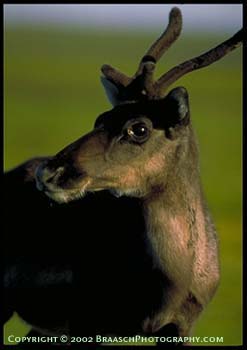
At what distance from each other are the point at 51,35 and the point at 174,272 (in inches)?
4713

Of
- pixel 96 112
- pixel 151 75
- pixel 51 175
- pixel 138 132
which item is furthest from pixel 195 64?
pixel 96 112

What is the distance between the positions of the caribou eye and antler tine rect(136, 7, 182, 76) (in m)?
1.13

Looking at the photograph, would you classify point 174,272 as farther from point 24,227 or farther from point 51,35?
point 51,35

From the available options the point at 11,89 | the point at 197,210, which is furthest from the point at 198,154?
the point at 11,89

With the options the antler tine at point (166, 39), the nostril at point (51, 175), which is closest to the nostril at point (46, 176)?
the nostril at point (51, 175)

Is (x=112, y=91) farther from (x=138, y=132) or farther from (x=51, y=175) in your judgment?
(x=51, y=175)

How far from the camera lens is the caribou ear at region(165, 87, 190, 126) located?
38.8ft

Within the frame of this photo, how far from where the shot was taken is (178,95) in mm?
11820

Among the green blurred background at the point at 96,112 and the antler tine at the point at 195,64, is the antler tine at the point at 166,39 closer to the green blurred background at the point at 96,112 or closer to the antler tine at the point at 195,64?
the antler tine at the point at 195,64

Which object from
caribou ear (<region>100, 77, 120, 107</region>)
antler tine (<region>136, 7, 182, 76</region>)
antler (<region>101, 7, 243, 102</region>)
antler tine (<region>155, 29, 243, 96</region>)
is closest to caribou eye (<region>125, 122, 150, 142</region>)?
antler (<region>101, 7, 243, 102</region>)

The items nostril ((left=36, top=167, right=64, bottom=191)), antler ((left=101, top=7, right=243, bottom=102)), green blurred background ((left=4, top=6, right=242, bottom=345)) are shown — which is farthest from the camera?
green blurred background ((left=4, top=6, right=242, bottom=345))

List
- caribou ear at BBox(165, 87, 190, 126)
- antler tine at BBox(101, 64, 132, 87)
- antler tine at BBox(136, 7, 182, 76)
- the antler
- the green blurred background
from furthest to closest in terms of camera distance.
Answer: the green blurred background < antler tine at BBox(136, 7, 182, 76) < antler tine at BBox(101, 64, 132, 87) < the antler < caribou ear at BBox(165, 87, 190, 126)

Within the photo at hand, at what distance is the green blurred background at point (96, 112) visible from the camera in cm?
2211

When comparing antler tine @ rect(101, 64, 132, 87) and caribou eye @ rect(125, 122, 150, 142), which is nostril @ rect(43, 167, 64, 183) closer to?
caribou eye @ rect(125, 122, 150, 142)
